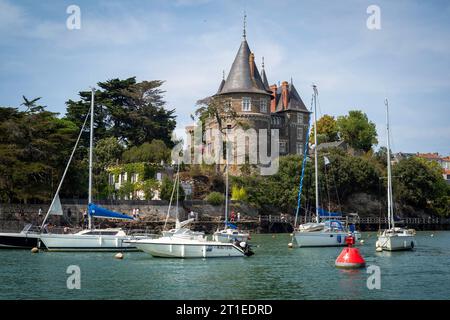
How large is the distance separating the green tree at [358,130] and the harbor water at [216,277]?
70.4 meters

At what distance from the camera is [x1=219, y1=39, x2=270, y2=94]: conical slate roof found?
8462 cm

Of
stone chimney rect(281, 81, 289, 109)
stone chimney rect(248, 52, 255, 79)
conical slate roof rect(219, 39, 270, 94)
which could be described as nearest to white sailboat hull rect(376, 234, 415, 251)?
conical slate roof rect(219, 39, 270, 94)

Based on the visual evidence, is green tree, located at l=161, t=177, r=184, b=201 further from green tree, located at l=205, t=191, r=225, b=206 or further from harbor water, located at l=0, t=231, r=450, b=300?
harbor water, located at l=0, t=231, r=450, b=300

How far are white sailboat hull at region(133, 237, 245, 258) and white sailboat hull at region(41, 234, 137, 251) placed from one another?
5.37 meters

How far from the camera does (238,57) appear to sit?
3332 inches

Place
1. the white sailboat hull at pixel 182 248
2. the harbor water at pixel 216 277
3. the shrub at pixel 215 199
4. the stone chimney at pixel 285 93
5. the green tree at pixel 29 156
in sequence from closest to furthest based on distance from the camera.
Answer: the harbor water at pixel 216 277
the white sailboat hull at pixel 182 248
the green tree at pixel 29 156
the shrub at pixel 215 199
the stone chimney at pixel 285 93

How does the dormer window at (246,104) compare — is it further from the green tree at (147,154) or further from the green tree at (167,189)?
the green tree at (167,189)

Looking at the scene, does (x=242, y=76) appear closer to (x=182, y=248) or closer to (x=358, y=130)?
(x=358, y=130)

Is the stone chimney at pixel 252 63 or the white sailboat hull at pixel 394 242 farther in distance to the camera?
the stone chimney at pixel 252 63

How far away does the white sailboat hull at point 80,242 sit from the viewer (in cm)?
4250

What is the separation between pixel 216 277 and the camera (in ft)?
98.3

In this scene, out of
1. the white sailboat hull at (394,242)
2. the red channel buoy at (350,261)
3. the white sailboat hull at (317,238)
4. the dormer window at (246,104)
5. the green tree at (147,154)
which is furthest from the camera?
the dormer window at (246,104)

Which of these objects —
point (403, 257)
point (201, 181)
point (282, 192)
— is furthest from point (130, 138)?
point (403, 257)

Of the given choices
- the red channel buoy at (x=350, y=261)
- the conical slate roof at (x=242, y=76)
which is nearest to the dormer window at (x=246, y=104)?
the conical slate roof at (x=242, y=76)
